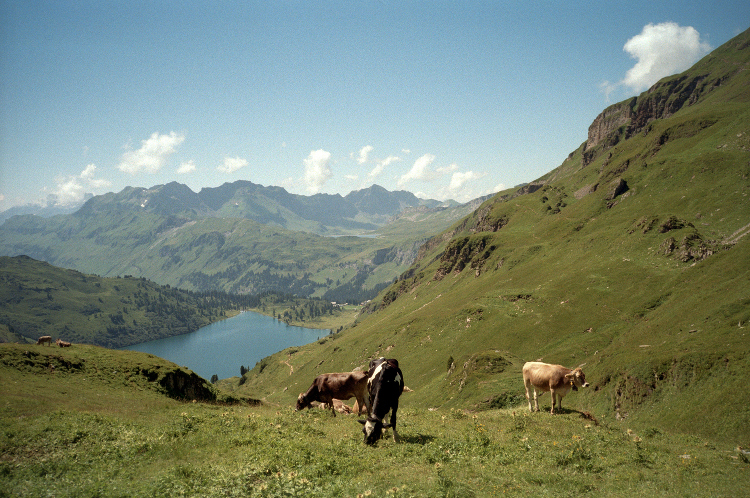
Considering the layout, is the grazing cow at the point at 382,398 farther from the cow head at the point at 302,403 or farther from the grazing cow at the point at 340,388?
the cow head at the point at 302,403

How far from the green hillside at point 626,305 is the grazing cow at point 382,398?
23265mm

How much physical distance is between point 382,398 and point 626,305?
69892mm

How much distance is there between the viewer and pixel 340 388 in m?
28.2

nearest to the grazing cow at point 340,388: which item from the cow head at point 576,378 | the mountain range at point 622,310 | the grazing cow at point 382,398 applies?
the mountain range at point 622,310

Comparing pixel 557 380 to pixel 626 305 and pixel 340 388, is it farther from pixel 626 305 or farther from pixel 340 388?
Answer: pixel 626 305

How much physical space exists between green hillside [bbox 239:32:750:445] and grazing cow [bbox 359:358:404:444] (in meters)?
23.3

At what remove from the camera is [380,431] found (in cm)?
1925

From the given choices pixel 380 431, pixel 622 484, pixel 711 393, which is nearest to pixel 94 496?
pixel 380 431

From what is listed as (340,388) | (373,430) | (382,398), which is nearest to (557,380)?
(382,398)

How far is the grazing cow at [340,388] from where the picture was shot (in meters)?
27.5

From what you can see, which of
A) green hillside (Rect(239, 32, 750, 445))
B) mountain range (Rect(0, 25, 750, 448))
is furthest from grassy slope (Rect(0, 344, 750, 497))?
green hillside (Rect(239, 32, 750, 445))

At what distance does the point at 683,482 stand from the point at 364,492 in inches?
468

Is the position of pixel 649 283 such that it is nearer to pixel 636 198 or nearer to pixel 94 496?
pixel 636 198

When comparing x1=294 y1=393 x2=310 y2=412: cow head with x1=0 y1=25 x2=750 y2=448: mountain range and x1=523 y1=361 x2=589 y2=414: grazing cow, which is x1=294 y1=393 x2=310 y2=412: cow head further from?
x1=523 y1=361 x2=589 y2=414: grazing cow
